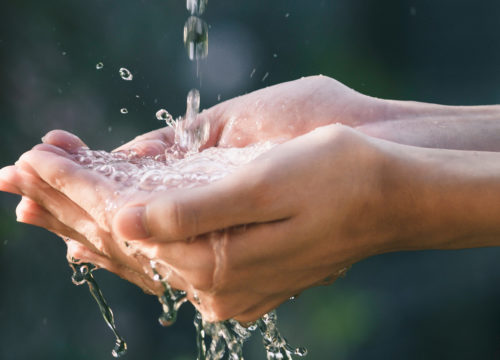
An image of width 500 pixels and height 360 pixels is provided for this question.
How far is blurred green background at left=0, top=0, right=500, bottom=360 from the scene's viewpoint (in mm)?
1579

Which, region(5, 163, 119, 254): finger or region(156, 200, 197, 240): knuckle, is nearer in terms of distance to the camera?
region(156, 200, 197, 240): knuckle

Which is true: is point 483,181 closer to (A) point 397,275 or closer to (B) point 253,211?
(B) point 253,211

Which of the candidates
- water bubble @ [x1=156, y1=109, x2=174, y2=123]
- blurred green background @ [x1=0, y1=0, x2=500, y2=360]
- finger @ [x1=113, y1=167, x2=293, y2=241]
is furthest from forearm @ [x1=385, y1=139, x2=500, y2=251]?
blurred green background @ [x1=0, y1=0, x2=500, y2=360]

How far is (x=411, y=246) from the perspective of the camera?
716 millimetres

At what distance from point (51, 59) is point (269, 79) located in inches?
29.1

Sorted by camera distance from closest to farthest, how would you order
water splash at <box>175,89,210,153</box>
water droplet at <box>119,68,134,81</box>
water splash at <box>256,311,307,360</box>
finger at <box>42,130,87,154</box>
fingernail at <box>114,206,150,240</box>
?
fingernail at <box>114,206,150,240</box> < finger at <box>42,130,87,154</box> < water splash at <box>256,311,307,360</box> < water splash at <box>175,89,210,153</box> < water droplet at <box>119,68,134,81</box>

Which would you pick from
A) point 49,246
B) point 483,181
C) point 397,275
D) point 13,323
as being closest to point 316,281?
point 483,181

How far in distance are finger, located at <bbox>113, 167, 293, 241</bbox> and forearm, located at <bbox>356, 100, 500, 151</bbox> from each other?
1.64ft

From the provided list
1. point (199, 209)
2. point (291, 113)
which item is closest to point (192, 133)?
point (291, 113)

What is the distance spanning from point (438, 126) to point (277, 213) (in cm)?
56

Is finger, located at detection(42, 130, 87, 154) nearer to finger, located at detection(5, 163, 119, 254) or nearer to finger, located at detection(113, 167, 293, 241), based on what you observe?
finger, located at detection(5, 163, 119, 254)

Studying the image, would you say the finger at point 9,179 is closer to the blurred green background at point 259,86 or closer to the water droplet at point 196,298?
the water droplet at point 196,298

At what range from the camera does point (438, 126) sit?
0.97 metres

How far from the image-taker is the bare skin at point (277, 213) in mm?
528
